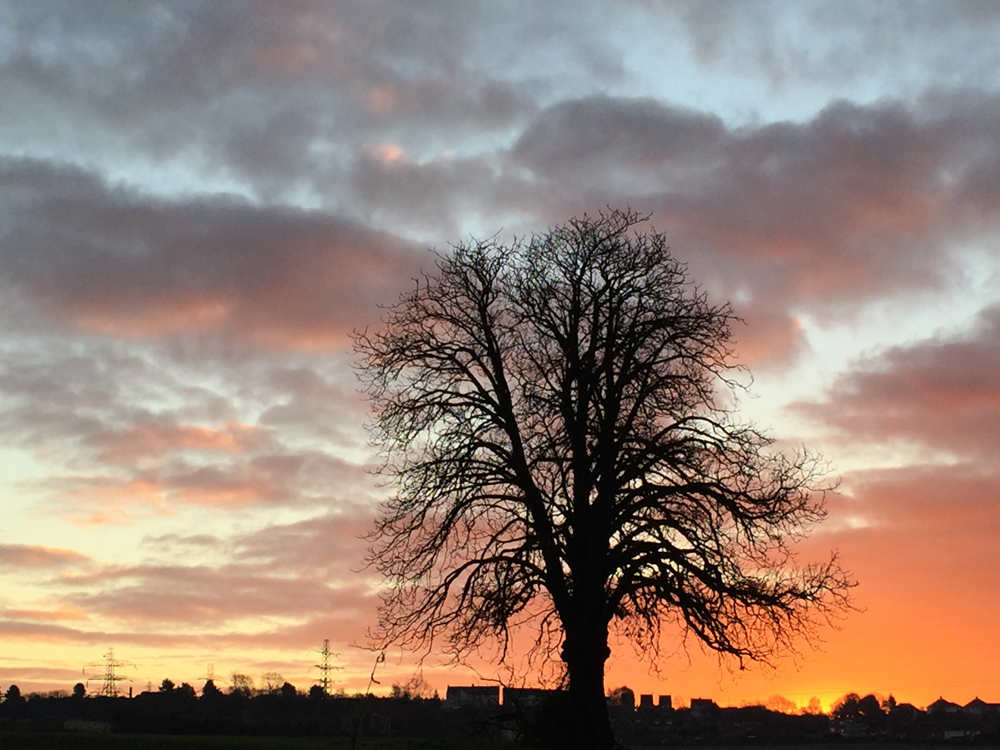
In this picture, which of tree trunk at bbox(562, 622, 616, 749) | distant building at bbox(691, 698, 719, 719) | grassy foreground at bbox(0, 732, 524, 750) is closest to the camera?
grassy foreground at bbox(0, 732, 524, 750)

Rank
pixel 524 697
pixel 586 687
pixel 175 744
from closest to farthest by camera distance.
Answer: pixel 175 744 → pixel 586 687 → pixel 524 697

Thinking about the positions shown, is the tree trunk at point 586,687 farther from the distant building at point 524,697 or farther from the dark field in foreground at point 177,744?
the dark field in foreground at point 177,744

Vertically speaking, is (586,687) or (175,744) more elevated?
(586,687)

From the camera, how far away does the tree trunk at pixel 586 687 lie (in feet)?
73.5

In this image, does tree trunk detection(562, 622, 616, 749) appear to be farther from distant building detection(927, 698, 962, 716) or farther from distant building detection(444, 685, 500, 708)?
distant building detection(927, 698, 962, 716)

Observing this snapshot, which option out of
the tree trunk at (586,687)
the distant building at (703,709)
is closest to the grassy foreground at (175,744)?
the tree trunk at (586,687)

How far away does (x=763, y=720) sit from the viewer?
5369 centimetres

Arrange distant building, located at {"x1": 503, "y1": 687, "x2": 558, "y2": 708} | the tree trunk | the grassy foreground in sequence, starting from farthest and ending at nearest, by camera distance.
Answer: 1. distant building, located at {"x1": 503, "y1": 687, "x2": 558, "y2": 708}
2. the tree trunk
3. the grassy foreground

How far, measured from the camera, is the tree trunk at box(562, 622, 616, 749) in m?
22.4

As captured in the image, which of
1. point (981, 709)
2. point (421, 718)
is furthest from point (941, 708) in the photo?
point (421, 718)

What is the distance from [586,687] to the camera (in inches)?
894

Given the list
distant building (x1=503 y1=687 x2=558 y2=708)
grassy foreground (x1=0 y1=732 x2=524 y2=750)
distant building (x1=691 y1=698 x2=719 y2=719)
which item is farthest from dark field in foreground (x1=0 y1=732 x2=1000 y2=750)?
distant building (x1=691 y1=698 x2=719 y2=719)

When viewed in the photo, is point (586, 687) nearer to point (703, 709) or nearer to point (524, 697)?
point (524, 697)

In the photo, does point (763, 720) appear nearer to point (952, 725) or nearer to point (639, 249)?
point (952, 725)
